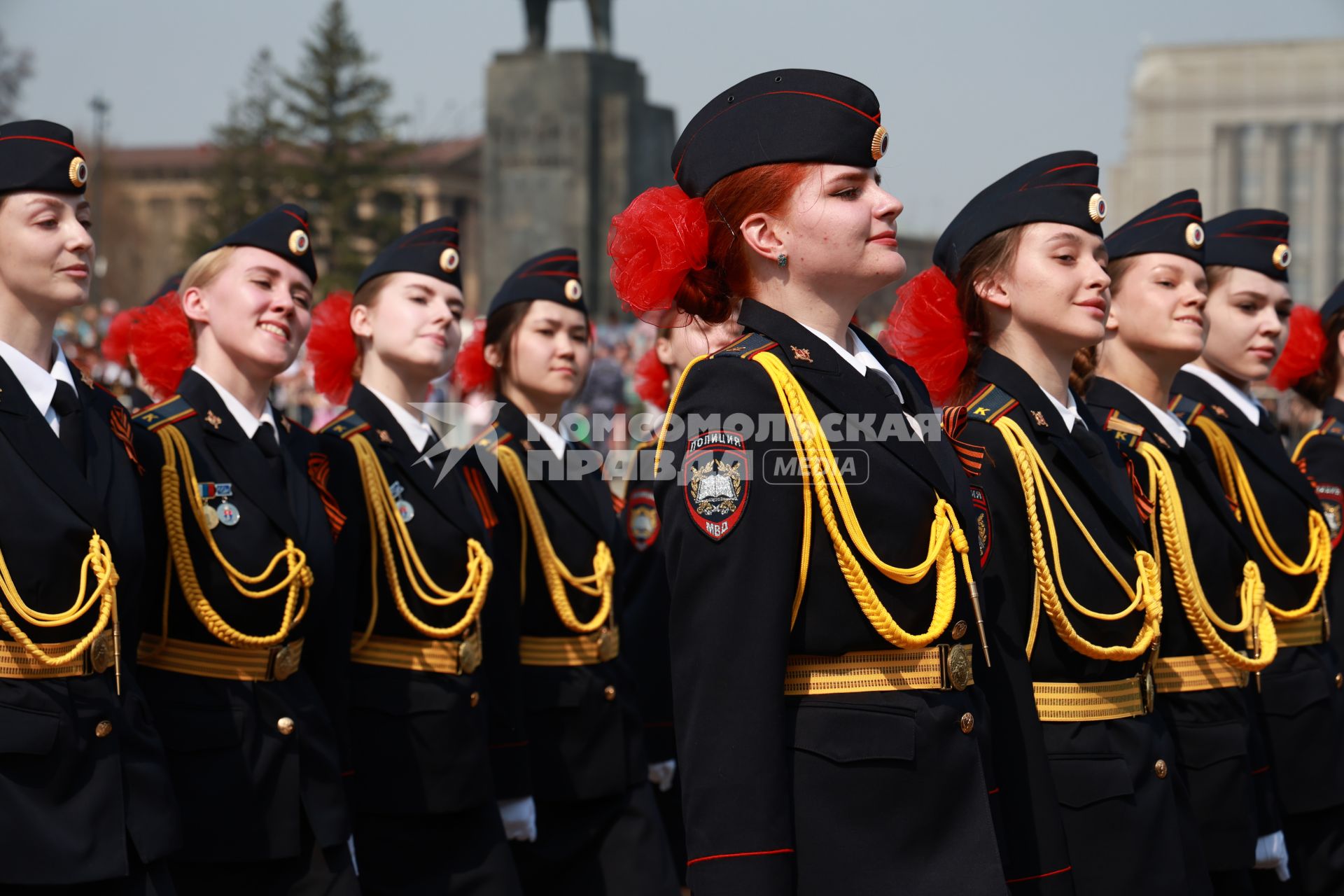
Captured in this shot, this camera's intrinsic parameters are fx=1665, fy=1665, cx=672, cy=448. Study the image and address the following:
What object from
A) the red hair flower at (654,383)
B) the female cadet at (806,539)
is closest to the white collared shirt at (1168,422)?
the female cadet at (806,539)

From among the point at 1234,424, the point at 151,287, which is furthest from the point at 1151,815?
the point at 151,287

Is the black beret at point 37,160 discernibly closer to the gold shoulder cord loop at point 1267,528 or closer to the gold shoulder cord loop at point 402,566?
the gold shoulder cord loop at point 402,566

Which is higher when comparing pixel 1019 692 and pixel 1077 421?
pixel 1077 421

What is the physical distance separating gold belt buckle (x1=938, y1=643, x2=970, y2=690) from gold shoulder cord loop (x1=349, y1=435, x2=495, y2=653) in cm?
233

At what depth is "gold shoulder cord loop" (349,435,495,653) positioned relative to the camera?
5.16 metres

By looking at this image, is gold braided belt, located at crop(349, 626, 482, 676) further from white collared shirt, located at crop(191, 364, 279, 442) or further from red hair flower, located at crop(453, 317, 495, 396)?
red hair flower, located at crop(453, 317, 495, 396)

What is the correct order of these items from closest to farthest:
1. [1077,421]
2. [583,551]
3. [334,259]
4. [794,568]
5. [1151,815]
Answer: [794,568]
[1151,815]
[1077,421]
[583,551]
[334,259]

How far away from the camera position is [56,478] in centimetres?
376

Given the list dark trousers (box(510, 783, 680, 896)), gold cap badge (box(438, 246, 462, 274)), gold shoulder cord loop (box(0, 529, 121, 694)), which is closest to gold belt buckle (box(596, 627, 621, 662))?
dark trousers (box(510, 783, 680, 896))

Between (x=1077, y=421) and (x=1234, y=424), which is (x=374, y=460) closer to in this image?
(x=1077, y=421)

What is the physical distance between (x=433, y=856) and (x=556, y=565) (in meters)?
1.09

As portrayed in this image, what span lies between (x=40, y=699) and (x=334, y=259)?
40515 millimetres

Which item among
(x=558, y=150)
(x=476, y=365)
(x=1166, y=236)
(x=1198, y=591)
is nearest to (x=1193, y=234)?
(x=1166, y=236)

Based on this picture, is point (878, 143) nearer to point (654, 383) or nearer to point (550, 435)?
point (550, 435)
